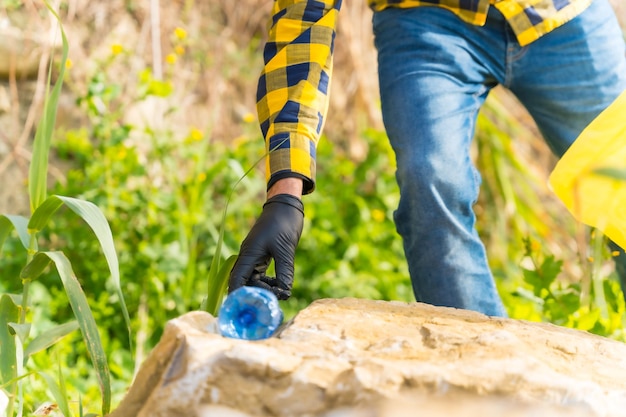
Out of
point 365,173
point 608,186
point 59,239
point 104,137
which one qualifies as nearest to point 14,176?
point 59,239

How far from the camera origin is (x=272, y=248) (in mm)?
1408

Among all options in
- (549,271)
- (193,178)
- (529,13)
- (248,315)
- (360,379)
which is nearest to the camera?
(360,379)

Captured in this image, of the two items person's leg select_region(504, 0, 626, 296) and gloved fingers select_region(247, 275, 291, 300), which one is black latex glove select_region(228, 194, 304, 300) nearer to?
gloved fingers select_region(247, 275, 291, 300)

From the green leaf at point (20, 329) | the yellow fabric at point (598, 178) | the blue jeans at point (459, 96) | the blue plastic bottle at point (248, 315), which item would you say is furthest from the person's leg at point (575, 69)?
the green leaf at point (20, 329)

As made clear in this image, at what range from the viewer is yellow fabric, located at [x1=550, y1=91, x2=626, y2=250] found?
4.69 feet

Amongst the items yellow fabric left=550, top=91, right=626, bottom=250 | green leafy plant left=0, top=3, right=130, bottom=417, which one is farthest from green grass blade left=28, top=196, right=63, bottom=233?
yellow fabric left=550, top=91, right=626, bottom=250

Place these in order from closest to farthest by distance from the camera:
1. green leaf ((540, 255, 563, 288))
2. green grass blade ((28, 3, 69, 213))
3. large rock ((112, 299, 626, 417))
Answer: large rock ((112, 299, 626, 417)), green grass blade ((28, 3, 69, 213)), green leaf ((540, 255, 563, 288))

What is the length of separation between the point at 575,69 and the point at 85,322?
1.23 meters

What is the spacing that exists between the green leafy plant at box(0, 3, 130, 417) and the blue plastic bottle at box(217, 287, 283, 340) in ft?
0.89

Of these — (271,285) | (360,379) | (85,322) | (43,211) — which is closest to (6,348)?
(85,322)

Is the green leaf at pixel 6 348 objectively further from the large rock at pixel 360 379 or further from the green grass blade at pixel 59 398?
the large rock at pixel 360 379

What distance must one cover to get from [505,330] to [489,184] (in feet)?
8.58

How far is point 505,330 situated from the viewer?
1202 mm

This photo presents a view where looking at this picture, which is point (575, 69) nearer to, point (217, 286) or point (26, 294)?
point (217, 286)
